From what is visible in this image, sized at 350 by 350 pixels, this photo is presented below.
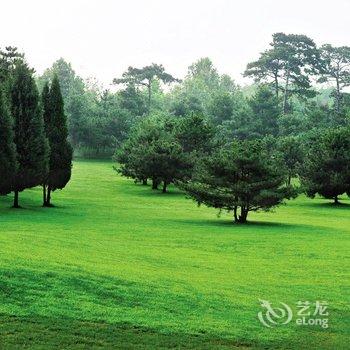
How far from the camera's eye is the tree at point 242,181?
32.8 m

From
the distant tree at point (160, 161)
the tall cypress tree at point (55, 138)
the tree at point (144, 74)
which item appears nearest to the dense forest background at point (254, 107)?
the tree at point (144, 74)

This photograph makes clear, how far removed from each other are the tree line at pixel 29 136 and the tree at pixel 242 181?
10353mm

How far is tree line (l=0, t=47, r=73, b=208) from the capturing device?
35969 mm

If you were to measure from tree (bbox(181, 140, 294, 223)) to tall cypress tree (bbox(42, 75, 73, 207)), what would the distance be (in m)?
11.1

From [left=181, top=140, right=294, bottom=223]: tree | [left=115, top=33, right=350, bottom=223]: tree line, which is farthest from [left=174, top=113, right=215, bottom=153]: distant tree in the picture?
[left=181, top=140, right=294, bottom=223]: tree

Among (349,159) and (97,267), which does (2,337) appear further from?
(349,159)

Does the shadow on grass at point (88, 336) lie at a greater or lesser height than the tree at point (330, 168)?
lesser

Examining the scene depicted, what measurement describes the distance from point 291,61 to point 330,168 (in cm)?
4468

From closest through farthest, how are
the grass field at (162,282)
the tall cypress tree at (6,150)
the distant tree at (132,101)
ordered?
the grass field at (162,282) → the tall cypress tree at (6,150) → the distant tree at (132,101)

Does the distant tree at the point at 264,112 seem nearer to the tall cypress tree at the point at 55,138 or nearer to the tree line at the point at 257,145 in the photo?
the tree line at the point at 257,145

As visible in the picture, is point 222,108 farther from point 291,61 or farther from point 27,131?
point 27,131

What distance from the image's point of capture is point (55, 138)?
134 feet

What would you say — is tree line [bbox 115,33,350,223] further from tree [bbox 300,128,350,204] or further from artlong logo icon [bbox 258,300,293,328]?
artlong logo icon [bbox 258,300,293,328]

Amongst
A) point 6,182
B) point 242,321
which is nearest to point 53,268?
point 242,321
